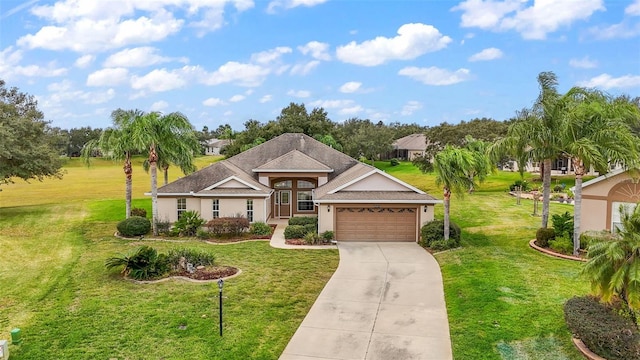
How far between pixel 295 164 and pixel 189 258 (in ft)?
44.6

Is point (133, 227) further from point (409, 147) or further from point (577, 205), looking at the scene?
point (409, 147)

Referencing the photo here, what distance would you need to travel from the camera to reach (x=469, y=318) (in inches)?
478

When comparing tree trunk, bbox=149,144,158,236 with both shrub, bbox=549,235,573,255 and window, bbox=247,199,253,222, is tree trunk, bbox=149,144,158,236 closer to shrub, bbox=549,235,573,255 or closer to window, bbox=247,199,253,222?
window, bbox=247,199,253,222

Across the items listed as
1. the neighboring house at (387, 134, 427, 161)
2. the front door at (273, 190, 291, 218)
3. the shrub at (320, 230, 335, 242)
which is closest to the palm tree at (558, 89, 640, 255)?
the shrub at (320, 230, 335, 242)

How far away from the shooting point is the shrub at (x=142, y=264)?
51.3 ft

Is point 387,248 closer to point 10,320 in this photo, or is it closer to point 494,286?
point 494,286

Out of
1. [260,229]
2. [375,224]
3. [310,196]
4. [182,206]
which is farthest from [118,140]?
[375,224]

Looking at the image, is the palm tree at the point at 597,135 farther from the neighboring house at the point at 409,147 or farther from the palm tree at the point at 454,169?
the neighboring house at the point at 409,147

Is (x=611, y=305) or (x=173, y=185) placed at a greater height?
(x=173, y=185)

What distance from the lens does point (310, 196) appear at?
30.4 meters

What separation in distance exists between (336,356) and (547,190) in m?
15.1

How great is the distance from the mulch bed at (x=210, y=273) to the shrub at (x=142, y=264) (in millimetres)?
544

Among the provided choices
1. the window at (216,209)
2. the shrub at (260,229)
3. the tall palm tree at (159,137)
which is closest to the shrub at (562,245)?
the shrub at (260,229)

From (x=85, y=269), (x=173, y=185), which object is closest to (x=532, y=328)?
(x=85, y=269)
